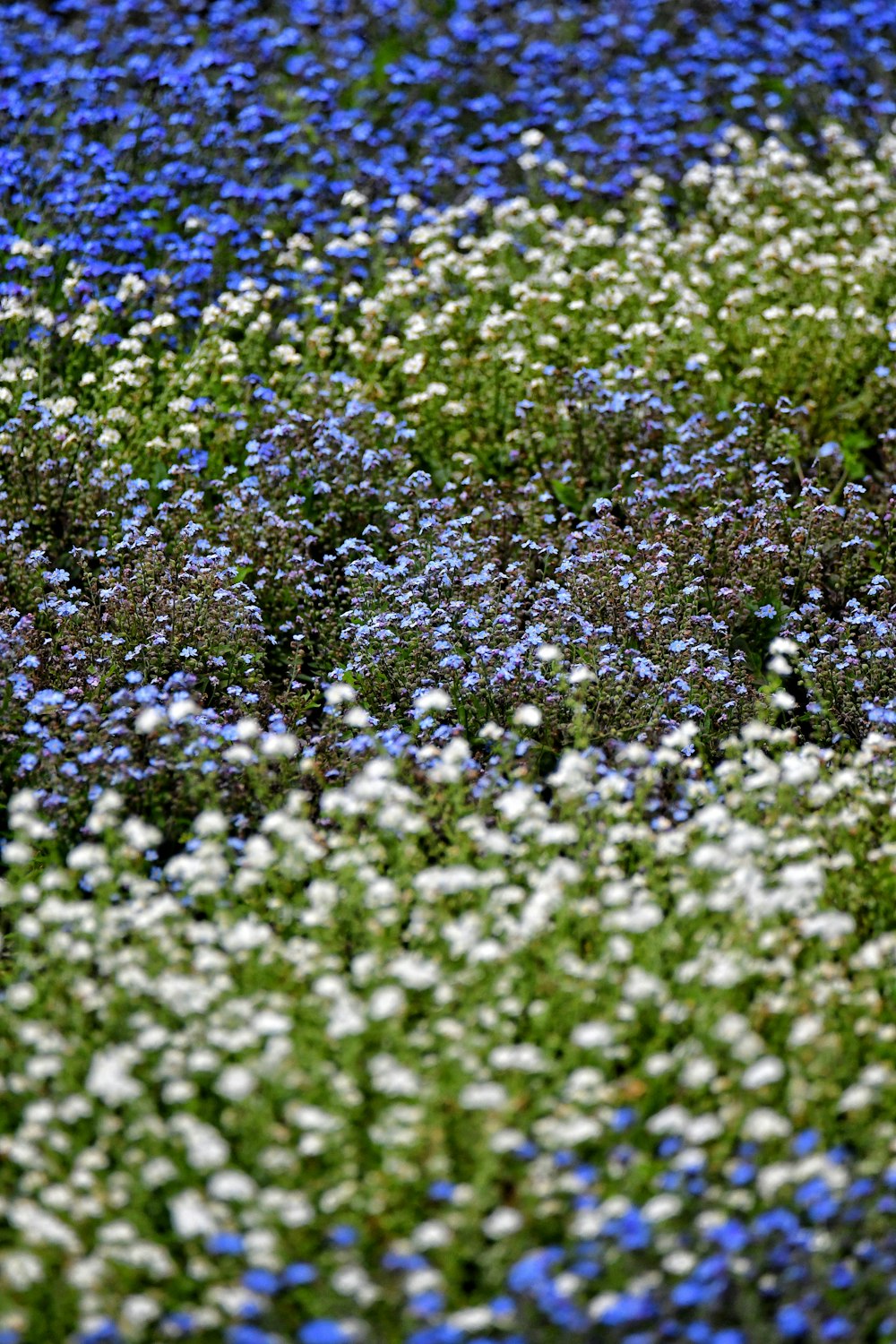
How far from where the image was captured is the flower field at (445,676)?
9.38ft

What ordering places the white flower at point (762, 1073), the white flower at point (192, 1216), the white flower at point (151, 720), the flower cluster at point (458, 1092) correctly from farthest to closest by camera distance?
the white flower at point (151, 720) → the white flower at point (762, 1073) → the flower cluster at point (458, 1092) → the white flower at point (192, 1216)

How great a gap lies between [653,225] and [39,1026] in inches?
235

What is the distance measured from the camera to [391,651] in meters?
5.06

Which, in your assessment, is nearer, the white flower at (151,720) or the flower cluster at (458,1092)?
the flower cluster at (458,1092)

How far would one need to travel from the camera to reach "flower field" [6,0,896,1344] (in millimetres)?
2859

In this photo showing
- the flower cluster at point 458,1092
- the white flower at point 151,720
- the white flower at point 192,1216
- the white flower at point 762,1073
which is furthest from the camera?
the white flower at point 151,720

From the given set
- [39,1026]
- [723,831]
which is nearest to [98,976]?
[39,1026]

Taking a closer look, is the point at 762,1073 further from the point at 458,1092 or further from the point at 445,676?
the point at 445,676

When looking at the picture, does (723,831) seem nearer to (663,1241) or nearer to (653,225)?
(663,1241)

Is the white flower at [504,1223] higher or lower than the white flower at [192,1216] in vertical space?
lower

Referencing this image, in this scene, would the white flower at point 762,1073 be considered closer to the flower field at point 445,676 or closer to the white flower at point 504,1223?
the flower field at point 445,676

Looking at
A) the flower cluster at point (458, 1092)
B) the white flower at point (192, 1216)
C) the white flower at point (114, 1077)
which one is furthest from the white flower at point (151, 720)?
the white flower at point (192, 1216)

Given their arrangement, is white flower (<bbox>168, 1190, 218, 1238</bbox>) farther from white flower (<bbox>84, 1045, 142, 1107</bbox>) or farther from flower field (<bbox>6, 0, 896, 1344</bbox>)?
white flower (<bbox>84, 1045, 142, 1107</bbox>)

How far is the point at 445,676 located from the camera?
496cm
